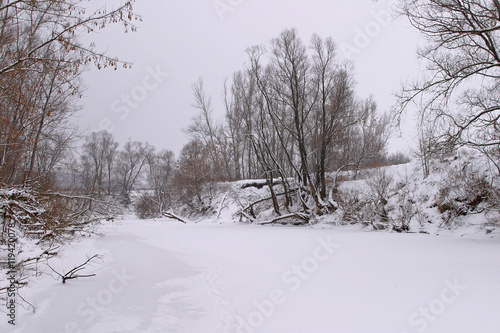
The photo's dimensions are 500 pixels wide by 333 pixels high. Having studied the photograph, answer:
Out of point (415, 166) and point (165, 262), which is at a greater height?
point (415, 166)

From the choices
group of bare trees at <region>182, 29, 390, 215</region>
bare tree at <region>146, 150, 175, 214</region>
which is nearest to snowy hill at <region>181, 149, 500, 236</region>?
group of bare trees at <region>182, 29, 390, 215</region>

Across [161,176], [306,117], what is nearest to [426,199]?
[306,117]

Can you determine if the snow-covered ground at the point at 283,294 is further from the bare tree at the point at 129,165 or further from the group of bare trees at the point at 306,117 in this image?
the bare tree at the point at 129,165

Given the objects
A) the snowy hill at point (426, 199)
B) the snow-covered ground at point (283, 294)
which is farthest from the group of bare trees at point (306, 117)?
the snow-covered ground at point (283, 294)

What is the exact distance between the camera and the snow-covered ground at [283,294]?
3.94 metres

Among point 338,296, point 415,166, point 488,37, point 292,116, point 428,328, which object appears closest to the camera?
point 428,328

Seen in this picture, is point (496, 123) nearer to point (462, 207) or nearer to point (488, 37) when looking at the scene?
point (488, 37)

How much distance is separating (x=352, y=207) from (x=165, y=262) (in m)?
10.3

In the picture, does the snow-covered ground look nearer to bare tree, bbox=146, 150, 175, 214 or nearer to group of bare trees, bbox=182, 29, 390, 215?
group of bare trees, bbox=182, 29, 390, 215

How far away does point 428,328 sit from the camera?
3551mm

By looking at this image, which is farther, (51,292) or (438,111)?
(438,111)

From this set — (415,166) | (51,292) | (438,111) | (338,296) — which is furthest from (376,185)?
(51,292)

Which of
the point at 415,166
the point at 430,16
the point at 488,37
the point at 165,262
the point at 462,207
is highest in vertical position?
the point at 430,16

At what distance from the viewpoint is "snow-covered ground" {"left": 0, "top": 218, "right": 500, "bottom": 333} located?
394 centimetres
